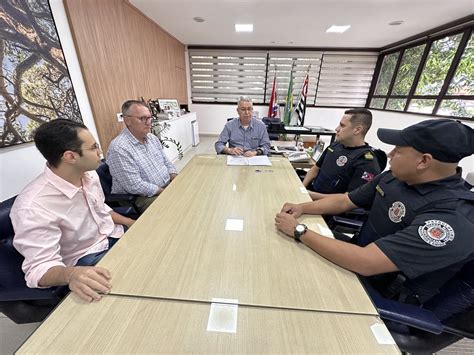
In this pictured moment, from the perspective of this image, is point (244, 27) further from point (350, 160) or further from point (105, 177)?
point (105, 177)

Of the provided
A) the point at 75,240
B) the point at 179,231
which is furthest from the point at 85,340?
the point at 75,240

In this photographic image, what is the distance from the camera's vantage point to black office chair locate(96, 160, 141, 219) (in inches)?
60.7

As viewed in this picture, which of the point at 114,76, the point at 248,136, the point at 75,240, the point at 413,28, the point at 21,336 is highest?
the point at 413,28

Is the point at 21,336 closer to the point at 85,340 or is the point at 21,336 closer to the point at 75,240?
the point at 75,240

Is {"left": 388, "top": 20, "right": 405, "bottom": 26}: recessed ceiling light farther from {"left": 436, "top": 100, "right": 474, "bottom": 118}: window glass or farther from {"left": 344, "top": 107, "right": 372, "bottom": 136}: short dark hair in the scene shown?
{"left": 344, "top": 107, "right": 372, "bottom": 136}: short dark hair

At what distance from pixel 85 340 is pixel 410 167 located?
1311 millimetres

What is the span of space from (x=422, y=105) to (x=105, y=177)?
20.0 feet

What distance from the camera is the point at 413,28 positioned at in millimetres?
4070

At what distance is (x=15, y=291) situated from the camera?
2.62 feet

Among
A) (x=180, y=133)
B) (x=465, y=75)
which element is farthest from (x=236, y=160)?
(x=465, y=75)

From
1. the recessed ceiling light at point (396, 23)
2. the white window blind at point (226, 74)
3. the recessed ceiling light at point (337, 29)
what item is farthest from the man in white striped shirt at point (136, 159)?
the white window blind at point (226, 74)

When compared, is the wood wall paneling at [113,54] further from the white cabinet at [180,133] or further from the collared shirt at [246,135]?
the collared shirt at [246,135]

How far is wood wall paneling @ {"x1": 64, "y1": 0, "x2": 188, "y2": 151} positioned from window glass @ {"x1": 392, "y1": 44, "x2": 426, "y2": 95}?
5780 millimetres

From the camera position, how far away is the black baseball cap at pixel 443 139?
2.59 ft
